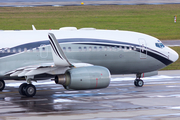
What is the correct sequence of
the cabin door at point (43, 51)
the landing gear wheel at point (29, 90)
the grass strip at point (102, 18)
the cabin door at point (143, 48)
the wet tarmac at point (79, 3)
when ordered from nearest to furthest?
the landing gear wheel at point (29, 90)
the cabin door at point (43, 51)
the cabin door at point (143, 48)
the grass strip at point (102, 18)
the wet tarmac at point (79, 3)

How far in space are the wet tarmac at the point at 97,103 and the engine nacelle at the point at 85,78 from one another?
0.91 meters

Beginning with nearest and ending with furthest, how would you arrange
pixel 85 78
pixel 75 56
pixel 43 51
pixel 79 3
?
pixel 85 78, pixel 43 51, pixel 75 56, pixel 79 3

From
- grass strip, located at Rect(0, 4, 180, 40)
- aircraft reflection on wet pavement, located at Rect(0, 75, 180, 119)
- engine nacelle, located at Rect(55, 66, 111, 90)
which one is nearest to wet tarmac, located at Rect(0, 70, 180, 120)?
aircraft reflection on wet pavement, located at Rect(0, 75, 180, 119)

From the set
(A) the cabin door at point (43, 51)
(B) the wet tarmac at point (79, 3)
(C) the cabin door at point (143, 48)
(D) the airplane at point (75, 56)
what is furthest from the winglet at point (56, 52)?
(B) the wet tarmac at point (79, 3)

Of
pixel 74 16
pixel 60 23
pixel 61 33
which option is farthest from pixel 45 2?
pixel 61 33

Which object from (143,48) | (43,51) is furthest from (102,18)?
(43,51)

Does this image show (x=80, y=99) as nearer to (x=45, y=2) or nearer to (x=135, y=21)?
(x=135, y=21)

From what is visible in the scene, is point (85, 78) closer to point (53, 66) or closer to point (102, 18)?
point (53, 66)

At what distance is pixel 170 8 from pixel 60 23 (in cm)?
2641

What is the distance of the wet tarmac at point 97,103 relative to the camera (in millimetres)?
17906

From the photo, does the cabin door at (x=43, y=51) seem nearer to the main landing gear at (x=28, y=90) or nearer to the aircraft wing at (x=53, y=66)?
the aircraft wing at (x=53, y=66)

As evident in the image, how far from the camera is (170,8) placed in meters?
76.0

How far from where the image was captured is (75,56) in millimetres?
24062

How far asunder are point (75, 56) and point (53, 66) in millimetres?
2360
